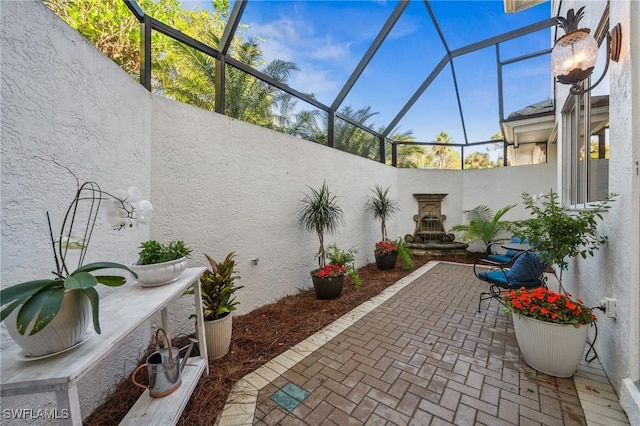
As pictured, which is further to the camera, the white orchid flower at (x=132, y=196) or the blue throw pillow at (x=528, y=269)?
the blue throw pillow at (x=528, y=269)

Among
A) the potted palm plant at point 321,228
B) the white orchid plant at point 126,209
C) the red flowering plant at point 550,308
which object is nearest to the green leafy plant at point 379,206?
the potted palm plant at point 321,228

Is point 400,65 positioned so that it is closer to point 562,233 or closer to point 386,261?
point 386,261

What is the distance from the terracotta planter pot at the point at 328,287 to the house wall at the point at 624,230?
2.75 meters

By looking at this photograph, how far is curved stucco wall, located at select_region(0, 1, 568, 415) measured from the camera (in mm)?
1246

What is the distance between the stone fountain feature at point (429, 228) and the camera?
708cm

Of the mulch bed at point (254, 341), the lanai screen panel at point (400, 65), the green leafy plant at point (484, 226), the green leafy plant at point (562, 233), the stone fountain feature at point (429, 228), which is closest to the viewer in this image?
the mulch bed at point (254, 341)

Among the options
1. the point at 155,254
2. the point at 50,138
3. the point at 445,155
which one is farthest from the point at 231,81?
the point at 445,155

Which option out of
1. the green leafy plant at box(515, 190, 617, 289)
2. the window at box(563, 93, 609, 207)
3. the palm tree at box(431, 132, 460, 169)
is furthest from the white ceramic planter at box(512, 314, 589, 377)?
the palm tree at box(431, 132, 460, 169)

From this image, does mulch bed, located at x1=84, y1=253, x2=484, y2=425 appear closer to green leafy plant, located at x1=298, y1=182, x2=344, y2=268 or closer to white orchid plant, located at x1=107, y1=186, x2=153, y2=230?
green leafy plant, located at x1=298, y1=182, x2=344, y2=268

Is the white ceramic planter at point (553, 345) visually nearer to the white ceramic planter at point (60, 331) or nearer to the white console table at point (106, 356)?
the white console table at point (106, 356)

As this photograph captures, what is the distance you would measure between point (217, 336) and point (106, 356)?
0.98 meters

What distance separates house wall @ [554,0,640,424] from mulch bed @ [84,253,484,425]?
8.00 feet

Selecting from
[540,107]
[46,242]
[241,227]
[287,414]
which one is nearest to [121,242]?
[46,242]

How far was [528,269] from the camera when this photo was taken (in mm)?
3004
